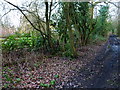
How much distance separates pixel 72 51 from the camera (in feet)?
22.6

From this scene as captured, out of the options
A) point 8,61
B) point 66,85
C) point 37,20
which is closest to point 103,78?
point 66,85

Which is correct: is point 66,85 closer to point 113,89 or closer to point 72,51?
point 113,89

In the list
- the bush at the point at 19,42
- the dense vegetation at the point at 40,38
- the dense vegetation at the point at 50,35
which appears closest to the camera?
the dense vegetation at the point at 40,38

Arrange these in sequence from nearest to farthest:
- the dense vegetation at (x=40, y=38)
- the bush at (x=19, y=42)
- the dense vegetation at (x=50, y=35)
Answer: the dense vegetation at (x=40, y=38)
the bush at (x=19, y=42)
the dense vegetation at (x=50, y=35)

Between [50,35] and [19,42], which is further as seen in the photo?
[50,35]

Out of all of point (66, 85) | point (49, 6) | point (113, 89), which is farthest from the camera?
point (49, 6)

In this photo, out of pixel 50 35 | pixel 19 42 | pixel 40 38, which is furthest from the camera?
pixel 40 38

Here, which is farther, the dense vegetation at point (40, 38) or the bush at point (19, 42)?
the bush at point (19, 42)

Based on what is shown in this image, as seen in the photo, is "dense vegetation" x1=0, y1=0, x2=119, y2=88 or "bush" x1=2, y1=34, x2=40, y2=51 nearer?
"dense vegetation" x1=0, y1=0, x2=119, y2=88

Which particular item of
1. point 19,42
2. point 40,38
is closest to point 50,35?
point 40,38

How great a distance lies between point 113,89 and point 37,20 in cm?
530

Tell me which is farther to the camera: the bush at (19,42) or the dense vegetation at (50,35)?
the dense vegetation at (50,35)

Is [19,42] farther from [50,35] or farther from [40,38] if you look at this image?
[50,35]

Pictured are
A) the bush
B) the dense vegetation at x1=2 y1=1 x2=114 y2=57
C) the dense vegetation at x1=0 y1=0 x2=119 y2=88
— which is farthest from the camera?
the dense vegetation at x1=2 y1=1 x2=114 y2=57
